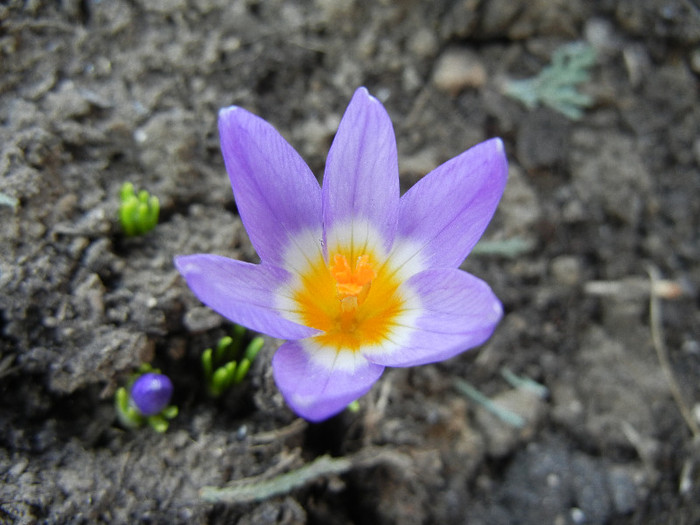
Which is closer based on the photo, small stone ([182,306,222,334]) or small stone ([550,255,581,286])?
small stone ([182,306,222,334])

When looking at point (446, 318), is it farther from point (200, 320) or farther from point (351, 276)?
point (200, 320)

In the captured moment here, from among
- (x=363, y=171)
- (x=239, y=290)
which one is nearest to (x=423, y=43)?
(x=363, y=171)

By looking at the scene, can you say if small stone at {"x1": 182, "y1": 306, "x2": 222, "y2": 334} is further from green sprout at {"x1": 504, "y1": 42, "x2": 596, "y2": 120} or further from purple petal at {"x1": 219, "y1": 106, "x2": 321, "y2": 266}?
green sprout at {"x1": 504, "y1": 42, "x2": 596, "y2": 120}

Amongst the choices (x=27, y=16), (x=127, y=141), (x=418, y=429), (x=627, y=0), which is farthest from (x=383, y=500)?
(x=627, y=0)

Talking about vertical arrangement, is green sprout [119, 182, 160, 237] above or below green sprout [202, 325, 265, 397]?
above

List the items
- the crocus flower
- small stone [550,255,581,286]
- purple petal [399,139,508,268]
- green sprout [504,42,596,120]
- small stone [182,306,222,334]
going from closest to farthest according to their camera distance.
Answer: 1. the crocus flower
2. purple petal [399,139,508,268]
3. small stone [182,306,222,334]
4. small stone [550,255,581,286]
5. green sprout [504,42,596,120]

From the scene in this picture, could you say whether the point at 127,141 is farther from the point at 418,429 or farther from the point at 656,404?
the point at 656,404

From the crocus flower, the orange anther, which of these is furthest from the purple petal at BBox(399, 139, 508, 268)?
the orange anther
